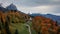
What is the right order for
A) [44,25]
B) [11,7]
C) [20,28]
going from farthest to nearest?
[44,25], [11,7], [20,28]

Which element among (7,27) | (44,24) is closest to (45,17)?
(44,24)

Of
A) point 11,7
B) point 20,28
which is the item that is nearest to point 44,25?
point 20,28

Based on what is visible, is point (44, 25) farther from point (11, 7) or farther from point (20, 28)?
point (11, 7)

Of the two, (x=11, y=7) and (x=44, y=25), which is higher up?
(x=11, y=7)

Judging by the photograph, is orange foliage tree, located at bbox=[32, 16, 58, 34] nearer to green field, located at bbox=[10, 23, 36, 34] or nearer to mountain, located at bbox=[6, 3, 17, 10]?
green field, located at bbox=[10, 23, 36, 34]

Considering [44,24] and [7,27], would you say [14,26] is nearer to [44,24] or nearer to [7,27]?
[7,27]

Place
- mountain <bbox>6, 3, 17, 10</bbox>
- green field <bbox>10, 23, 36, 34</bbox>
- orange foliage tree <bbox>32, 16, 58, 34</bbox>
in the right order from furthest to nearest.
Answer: orange foliage tree <bbox>32, 16, 58, 34</bbox>
mountain <bbox>6, 3, 17, 10</bbox>
green field <bbox>10, 23, 36, 34</bbox>

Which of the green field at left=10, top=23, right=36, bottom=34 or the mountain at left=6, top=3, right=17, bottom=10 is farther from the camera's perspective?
the mountain at left=6, top=3, right=17, bottom=10

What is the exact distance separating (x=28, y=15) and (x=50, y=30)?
930 millimetres

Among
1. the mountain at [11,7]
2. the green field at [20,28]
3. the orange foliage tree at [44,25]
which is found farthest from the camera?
the orange foliage tree at [44,25]

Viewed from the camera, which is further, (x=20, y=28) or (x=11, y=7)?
(x=11, y=7)

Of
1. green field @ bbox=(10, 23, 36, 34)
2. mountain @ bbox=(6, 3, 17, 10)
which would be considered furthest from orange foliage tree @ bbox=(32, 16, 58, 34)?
mountain @ bbox=(6, 3, 17, 10)

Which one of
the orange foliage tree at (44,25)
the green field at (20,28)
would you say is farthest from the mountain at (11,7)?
the orange foliage tree at (44,25)

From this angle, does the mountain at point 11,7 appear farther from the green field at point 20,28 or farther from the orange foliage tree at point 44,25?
the orange foliage tree at point 44,25
